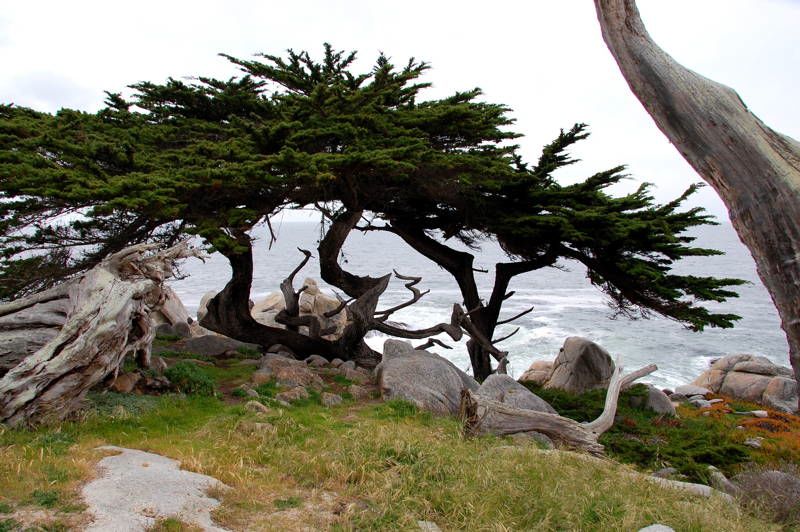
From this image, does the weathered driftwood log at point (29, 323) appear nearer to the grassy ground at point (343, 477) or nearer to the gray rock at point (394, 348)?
the grassy ground at point (343, 477)

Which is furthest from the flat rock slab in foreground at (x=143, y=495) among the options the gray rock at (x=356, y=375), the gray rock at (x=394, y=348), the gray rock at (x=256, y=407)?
the gray rock at (x=394, y=348)

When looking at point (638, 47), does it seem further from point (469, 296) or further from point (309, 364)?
point (469, 296)

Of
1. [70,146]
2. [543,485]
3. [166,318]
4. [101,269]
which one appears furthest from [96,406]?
[166,318]

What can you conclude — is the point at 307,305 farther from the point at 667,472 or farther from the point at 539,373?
the point at 667,472

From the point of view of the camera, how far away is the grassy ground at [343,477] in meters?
4.40

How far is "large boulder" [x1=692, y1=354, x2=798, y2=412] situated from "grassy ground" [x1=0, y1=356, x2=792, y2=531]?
1328cm

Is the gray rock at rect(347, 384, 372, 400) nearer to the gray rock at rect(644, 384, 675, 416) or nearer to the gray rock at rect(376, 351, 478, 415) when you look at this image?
the gray rock at rect(376, 351, 478, 415)

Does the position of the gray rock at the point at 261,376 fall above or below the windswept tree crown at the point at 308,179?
below

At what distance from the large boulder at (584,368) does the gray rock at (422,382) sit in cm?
583

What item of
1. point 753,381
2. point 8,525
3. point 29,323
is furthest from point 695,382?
point 8,525

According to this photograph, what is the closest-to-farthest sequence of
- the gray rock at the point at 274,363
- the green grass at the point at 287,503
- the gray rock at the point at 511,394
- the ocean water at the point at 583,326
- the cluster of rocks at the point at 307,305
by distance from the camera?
the green grass at the point at 287,503 < the gray rock at the point at 511,394 < the gray rock at the point at 274,363 < the cluster of rocks at the point at 307,305 < the ocean water at the point at 583,326

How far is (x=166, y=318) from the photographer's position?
16547 millimetres

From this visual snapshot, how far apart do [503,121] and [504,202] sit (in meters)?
1.47

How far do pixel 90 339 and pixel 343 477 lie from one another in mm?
3031
